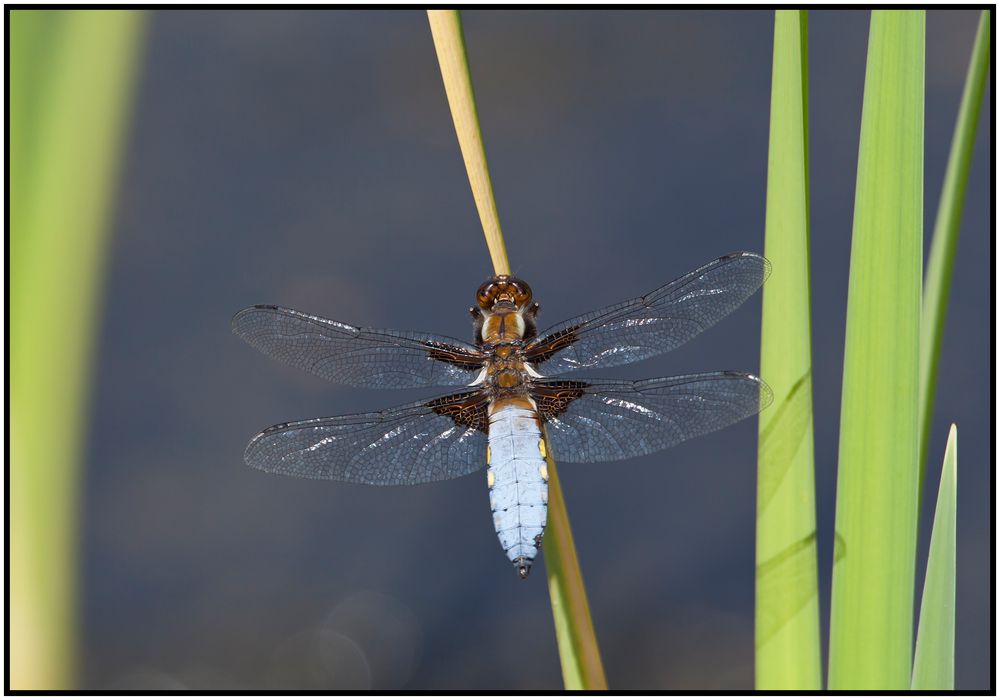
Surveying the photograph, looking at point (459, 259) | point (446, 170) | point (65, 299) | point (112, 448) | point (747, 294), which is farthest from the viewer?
point (446, 170)

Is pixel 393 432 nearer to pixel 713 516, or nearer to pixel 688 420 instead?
pixel 688 420

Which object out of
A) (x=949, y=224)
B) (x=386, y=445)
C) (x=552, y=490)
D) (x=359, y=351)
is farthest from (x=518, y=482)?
(x=949, y=224)

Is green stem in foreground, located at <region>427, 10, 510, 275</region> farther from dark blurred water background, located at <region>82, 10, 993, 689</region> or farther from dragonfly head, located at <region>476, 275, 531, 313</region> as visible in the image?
Answer: dark blurred water background, located at <region>82, 10, 993, 689</region>

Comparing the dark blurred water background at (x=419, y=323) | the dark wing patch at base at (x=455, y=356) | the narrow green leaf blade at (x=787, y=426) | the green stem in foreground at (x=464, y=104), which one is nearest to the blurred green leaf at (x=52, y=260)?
the green stem in foreground at (x=464, y=104)

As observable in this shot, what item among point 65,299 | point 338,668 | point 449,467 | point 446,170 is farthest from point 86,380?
point 446,170

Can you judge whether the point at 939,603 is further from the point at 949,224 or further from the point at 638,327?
the point at 638,327

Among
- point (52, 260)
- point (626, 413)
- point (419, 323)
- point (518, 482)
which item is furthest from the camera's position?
point (419, 323)

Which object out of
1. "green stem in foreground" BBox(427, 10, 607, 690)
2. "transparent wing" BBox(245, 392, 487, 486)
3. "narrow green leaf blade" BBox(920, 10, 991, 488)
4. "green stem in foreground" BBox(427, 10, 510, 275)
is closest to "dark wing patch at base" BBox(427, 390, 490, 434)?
"transparent wing" BBox(245, 392, 487, 486)
